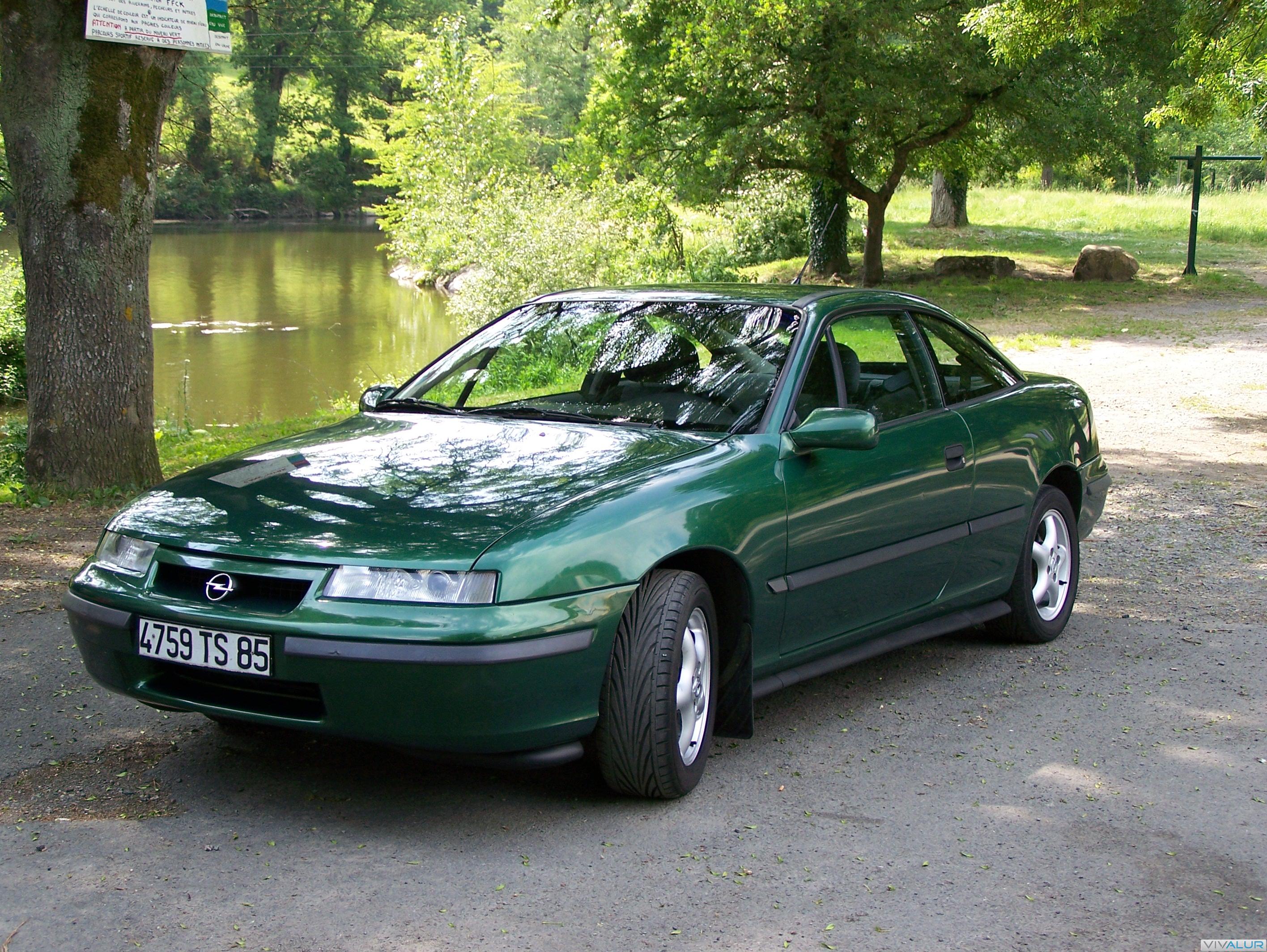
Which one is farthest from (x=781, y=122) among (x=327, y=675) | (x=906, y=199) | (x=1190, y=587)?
(x=906, y=199)

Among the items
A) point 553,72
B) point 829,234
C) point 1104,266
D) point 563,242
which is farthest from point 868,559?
point 553,72

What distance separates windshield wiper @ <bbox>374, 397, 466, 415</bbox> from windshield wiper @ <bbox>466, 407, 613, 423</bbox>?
0.33 feet

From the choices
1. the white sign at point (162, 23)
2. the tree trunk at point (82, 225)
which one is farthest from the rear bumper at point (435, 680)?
the white sign at point (162, 23)

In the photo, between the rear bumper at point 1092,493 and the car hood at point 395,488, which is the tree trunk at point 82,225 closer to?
the car hood at point 395,488

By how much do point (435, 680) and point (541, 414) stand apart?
60.2 inches

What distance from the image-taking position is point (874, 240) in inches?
965

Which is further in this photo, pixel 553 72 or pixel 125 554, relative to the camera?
pixel 553 72

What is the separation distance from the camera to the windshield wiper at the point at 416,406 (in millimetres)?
4930

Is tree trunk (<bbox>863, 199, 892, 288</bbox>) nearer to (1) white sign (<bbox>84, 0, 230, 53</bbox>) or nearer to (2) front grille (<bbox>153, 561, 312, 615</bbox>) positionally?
(1) white sign (<bbox>84, 0, 230, 53</bbox>)

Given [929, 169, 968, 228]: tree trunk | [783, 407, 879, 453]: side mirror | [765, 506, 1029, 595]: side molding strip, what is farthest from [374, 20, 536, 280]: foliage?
[783, 407, 879, 453]: side mirror

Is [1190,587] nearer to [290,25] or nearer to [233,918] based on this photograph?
[233,918]

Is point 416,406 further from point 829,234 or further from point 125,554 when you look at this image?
point 829,234

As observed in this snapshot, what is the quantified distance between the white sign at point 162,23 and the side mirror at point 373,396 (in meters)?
3.62

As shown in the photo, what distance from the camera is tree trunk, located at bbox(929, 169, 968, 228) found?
111ft
